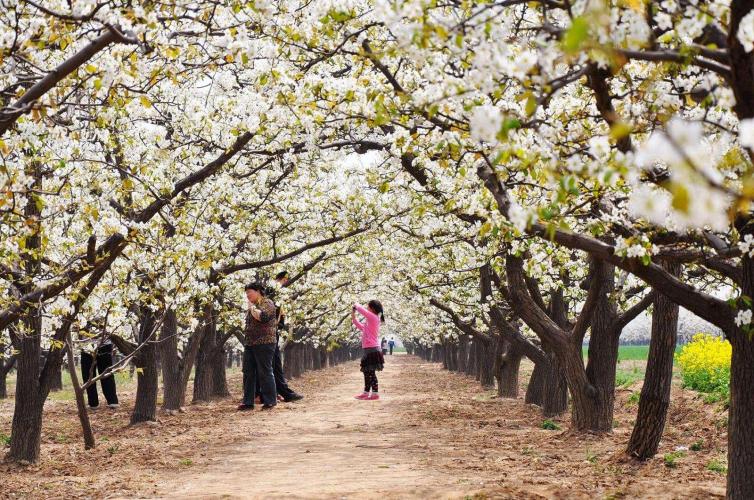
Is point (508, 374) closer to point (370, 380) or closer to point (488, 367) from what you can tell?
point (370, 380)

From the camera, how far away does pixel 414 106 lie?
5.47m

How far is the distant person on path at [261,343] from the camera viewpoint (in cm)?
1490

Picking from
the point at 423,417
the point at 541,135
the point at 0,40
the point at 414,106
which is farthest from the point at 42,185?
the point at 423,417

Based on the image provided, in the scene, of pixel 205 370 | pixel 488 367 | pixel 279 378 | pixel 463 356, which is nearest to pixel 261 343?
pixel 279 378

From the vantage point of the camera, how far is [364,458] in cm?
983

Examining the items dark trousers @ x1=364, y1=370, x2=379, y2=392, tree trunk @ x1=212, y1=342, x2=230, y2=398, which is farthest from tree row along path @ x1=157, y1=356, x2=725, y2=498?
tree trunk @ x1=212, y1=342, x2=230, y2=398

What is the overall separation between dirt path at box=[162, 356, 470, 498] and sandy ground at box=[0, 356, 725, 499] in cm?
2

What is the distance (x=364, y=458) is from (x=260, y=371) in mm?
5892

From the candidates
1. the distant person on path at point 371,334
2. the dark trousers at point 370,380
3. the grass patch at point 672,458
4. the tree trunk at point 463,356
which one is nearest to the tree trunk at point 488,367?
the dark trousers at point 370,380

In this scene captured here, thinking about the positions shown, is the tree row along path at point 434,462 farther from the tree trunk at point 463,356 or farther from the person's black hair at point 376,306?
the tree trunk at point 463,356

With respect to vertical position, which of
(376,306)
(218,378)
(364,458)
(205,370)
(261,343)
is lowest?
(364,458)

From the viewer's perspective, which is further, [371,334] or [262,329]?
[371,334]

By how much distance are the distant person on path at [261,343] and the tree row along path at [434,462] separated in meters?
0.65

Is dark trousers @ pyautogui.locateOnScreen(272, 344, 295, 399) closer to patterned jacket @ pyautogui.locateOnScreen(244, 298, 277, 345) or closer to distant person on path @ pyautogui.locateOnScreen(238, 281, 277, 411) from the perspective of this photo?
distant person on path @ pyautogui.locateOnScreen(238, 281, 277, 411)
